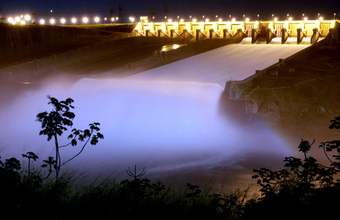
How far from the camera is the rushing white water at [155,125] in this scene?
12.8 metres

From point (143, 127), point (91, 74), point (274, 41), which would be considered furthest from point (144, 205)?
point (274, 41)

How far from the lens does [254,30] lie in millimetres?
31297

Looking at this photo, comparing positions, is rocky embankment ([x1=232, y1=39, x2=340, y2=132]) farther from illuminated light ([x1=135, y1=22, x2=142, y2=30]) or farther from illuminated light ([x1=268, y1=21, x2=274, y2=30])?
illuminated light ([x1=135, y1=22, x2=142, y2=30])

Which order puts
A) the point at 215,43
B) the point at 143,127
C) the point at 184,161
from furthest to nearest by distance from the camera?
the point at 215,43
the point at 143,127
the point at 184,161

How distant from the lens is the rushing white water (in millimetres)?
12781

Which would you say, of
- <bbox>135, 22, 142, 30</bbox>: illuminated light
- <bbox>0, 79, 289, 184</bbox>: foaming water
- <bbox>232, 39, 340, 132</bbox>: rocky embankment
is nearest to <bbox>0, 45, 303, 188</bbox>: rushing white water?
<bbox>0, 79, 289, 184</bbox>: foaming water

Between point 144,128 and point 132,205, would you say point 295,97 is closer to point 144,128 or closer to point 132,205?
point 144,128

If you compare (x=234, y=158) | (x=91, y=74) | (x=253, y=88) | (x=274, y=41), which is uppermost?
(x=274, y=41)

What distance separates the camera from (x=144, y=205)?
5.17 meters

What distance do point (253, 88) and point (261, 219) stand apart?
14.3 meters

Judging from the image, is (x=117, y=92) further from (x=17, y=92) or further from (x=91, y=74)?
(x=17, y=92)

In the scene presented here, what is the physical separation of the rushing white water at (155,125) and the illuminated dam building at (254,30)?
7.29 m

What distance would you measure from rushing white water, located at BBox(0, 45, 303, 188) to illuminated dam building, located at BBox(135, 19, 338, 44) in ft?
23.9

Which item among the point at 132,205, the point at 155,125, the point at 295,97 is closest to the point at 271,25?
the point at 295,97
